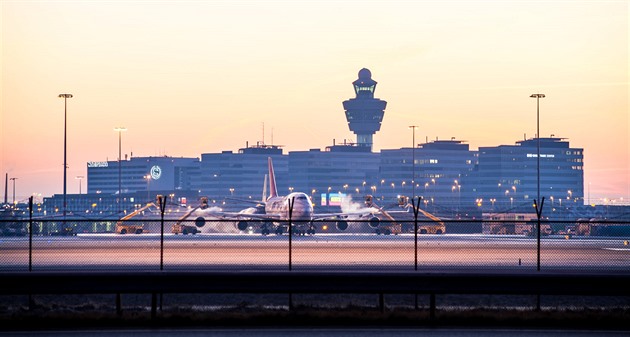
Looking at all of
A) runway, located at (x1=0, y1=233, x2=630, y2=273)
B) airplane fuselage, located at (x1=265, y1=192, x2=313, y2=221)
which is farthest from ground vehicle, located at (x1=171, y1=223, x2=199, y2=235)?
runway, located at (x1=0, y1=233, x2=630, y2=273)

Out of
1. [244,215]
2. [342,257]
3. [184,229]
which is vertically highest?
[244,215]

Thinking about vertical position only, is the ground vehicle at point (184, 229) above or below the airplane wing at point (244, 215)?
below

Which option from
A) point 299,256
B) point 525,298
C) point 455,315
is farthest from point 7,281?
point 299,256

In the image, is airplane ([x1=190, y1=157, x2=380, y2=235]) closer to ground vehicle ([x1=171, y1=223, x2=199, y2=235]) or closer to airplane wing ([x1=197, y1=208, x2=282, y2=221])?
airplane wing ([x1=197, y1=208, x2=282, y2=221])

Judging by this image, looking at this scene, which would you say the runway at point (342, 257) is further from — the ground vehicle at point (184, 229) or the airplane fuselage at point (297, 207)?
the ground vehicle at point (184, 229)

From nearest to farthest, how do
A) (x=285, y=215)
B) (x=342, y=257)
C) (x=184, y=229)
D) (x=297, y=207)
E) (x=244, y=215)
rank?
(x=342, y=257) < (x=297, y=207) < (x=244, y=215) < (x=285, y=215) < (x=184, y=229)


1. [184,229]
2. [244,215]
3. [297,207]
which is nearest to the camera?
[297,207]

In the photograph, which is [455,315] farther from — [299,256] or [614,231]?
[614,231]

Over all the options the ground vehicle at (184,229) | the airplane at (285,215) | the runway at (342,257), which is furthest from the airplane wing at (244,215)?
the runway at (342,257)

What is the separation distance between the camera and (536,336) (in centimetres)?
2108

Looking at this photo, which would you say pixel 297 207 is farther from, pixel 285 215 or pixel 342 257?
pixel 342 257

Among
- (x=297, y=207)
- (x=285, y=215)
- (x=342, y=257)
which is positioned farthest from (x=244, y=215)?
(x=342, y=257)

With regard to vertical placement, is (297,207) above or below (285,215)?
above

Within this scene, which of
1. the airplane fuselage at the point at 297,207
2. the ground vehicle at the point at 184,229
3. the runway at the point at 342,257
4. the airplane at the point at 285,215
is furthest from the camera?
the ground vehicle at the point at 184,229
